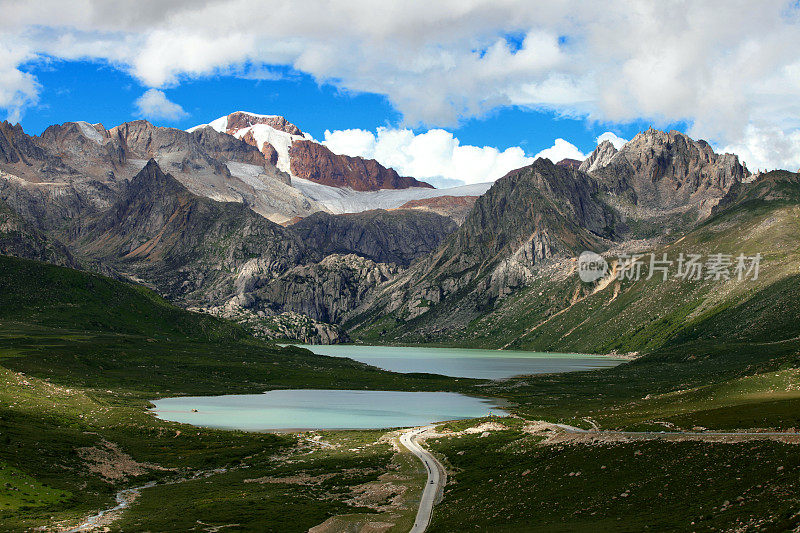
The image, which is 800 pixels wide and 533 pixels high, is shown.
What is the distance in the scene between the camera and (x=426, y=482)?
260 feet

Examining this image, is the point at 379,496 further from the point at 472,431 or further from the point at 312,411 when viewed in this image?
the point at 312,411

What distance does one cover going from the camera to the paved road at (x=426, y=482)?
201 feet

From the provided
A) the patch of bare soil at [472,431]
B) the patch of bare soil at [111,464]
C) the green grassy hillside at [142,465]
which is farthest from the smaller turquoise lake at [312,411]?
the patch of bare soil at [111,464]

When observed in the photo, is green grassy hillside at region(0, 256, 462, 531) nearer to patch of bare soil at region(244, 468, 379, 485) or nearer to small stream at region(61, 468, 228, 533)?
patch of bare soil at region(244, 468, 379, 485)

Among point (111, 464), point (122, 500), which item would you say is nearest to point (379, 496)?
point (122, 500)

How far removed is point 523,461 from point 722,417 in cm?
2573

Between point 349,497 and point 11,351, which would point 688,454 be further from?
point 11,351

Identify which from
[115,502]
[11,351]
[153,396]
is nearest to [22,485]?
[115,502]

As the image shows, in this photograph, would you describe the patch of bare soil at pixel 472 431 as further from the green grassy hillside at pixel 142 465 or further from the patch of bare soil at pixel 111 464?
the patch of bare soil at pixel 111 464

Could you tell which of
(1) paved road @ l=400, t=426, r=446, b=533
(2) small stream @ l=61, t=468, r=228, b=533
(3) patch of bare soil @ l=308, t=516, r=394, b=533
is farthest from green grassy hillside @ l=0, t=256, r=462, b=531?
(1) paved road @ l=400, t=426, r=446, b=533

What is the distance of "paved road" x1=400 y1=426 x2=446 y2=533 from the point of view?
61237 millimetres

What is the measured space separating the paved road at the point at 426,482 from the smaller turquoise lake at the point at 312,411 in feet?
99.5

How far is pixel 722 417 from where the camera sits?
86.2m

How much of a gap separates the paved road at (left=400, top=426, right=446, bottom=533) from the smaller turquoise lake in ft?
99.5
